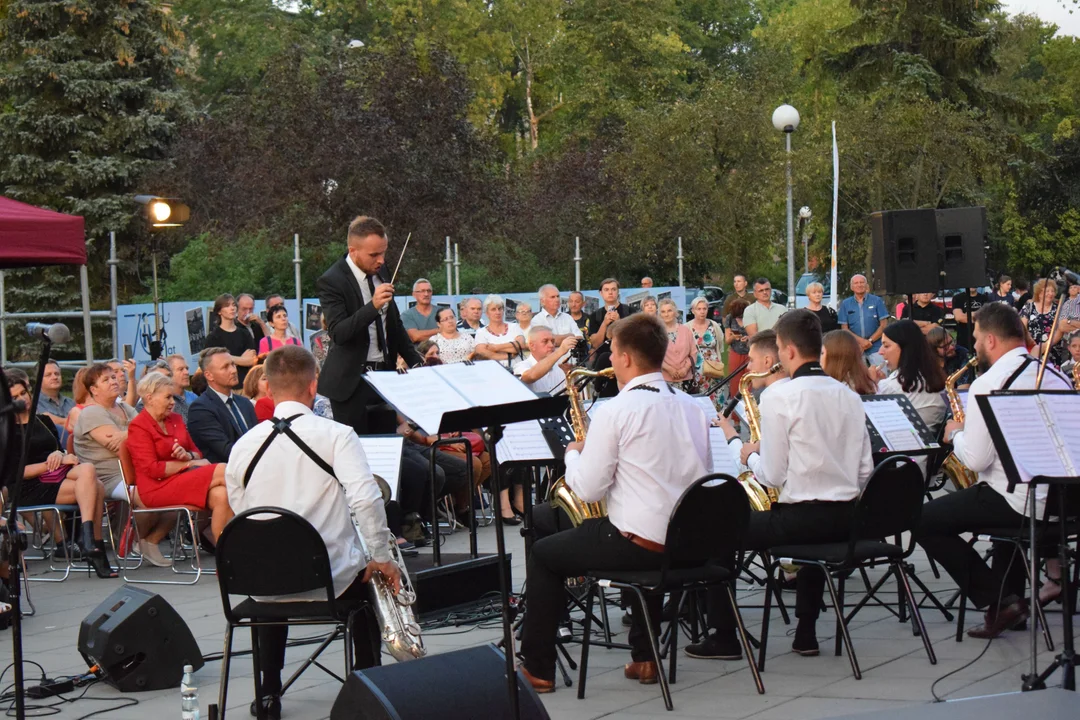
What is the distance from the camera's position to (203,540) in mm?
10008

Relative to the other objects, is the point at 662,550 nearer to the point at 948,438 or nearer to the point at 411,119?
the point at 948,438

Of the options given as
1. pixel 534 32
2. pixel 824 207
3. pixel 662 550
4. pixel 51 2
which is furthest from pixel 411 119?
Answer: pixel 662 550

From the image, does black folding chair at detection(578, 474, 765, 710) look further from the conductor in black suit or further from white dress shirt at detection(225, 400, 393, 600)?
the conductor in black suit

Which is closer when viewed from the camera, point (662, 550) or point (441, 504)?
point (662, 550)

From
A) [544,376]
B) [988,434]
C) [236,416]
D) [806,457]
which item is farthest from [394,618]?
[544,376]

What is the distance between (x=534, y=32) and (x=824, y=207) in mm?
11413

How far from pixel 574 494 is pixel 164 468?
390 cm

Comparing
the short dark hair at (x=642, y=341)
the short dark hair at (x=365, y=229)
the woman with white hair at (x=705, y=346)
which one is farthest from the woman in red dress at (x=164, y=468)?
the woman with white hair at (x=705, y=346)

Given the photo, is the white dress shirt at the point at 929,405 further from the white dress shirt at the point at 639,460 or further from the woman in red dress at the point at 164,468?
the woman in red dress at the point at 164,468

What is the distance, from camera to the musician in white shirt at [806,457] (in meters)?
6.04

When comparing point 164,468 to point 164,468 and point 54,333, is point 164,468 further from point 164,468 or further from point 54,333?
point 54,333

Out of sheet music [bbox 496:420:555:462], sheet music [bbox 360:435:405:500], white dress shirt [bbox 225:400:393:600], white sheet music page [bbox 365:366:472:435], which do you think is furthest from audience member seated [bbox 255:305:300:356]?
white sheet music page [bbox 365:366:472:435]

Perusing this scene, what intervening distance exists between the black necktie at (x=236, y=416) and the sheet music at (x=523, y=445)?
3.91 meters

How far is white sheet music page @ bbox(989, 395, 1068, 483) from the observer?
5090 millimetres
